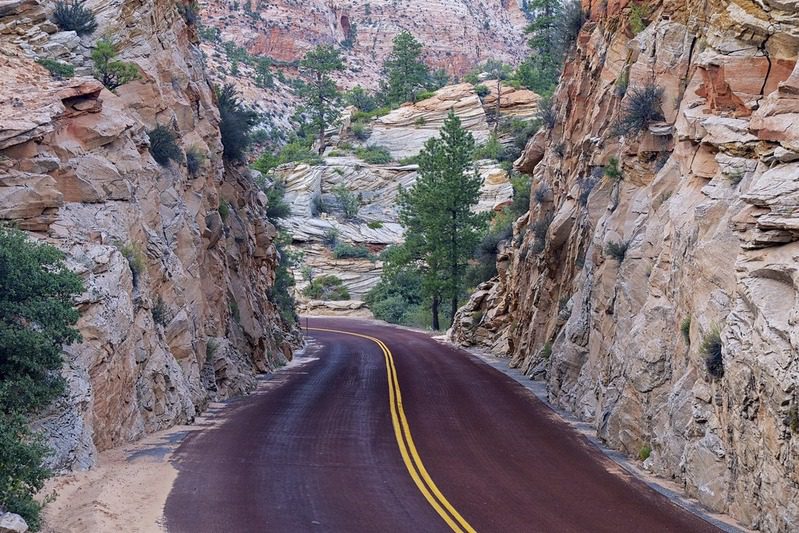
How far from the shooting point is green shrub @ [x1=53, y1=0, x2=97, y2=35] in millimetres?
19717

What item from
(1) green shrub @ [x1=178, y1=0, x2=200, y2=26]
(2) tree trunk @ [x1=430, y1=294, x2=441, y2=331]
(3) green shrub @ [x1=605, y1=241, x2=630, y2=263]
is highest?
(1) green shrub @ [x1=178, y1=0, x2=200, y2=26]

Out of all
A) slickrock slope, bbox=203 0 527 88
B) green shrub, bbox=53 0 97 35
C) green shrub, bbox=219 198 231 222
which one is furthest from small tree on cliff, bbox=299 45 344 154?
green shrub, bbox=53 0 97 35

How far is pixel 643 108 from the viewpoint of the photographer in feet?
60.8

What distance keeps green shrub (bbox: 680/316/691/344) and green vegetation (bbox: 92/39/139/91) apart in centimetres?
1395

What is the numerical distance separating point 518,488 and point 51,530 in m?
6.14

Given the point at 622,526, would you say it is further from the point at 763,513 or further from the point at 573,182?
the point at 573,182

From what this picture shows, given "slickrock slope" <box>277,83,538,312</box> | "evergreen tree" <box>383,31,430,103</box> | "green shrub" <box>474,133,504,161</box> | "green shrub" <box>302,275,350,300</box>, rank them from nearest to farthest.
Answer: "green shrub" <box>302,275,350,300</box>, "slickrock slope" <box>277,83,538,312</box>, "green shrub" <box>474,133,504,161</box>, "evergreen tree" <box>383,31,430,103</box>

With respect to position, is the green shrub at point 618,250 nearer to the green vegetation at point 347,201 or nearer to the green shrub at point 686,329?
the green shrub at point 686,329

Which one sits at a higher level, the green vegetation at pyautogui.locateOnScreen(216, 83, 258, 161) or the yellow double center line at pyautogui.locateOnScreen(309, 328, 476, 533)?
the green vegetation at pyautogui.locateOnScreen(216, 83, 258, 161)

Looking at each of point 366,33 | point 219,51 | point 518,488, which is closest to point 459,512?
point 518,488

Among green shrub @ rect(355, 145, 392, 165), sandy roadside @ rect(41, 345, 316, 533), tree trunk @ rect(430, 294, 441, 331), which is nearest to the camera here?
sandy roadside @ rect(41, 345, 316, 533)

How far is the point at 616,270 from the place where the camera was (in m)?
18.5

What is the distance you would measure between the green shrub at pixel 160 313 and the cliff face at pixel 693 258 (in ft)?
30.6

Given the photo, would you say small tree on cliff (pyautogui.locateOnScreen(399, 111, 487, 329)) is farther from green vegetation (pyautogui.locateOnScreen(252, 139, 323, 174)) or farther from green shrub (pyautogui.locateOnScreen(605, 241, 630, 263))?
green vegetation (pyautogui.locateOnScreen(252, 139, 323, 174))
